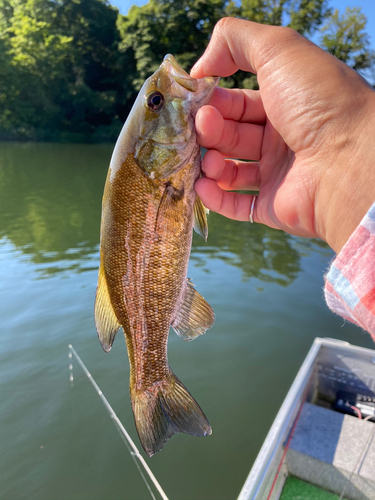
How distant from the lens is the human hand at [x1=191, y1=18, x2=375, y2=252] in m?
1.40

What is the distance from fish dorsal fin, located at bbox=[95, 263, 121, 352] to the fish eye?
2.41 feet

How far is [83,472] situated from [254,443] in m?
1.93

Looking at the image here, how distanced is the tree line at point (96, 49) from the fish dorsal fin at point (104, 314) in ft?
99.4

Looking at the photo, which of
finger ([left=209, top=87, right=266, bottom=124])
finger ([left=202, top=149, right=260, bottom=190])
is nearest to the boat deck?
finger ([left=202, top=149, right=260, bottom=190])

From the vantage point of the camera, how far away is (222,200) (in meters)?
2.07

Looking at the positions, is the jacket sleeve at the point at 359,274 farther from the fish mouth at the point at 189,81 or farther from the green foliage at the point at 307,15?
the green foliage at the point at 307,15

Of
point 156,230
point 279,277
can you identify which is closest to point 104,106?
point 279,277

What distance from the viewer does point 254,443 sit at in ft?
14.4

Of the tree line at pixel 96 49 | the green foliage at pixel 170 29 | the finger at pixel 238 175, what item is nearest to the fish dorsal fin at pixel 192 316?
the finger at pixel 238 175

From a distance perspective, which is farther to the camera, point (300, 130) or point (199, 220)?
point (199, 220)

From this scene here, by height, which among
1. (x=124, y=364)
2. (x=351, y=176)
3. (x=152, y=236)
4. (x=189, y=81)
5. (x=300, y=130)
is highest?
(x=189, y=81)

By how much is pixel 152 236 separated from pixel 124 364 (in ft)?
13.8

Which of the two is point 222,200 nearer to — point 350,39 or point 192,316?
point 192,316

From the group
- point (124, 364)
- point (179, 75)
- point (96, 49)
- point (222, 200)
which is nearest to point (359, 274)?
point (222, 200)
